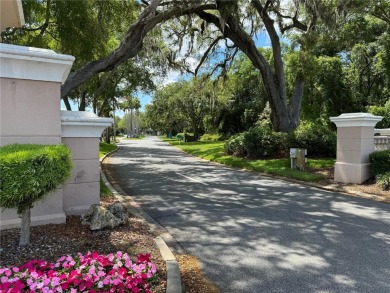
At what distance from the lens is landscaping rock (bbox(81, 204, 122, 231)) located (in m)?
5.10

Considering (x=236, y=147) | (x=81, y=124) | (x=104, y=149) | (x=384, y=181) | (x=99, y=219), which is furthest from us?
(x=104, y=149)

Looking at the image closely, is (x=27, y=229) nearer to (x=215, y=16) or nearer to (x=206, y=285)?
(x=206, y=285)

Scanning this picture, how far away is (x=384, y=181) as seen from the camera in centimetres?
943

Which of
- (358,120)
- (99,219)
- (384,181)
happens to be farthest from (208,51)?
(99,219)

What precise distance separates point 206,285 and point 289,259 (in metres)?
1.32

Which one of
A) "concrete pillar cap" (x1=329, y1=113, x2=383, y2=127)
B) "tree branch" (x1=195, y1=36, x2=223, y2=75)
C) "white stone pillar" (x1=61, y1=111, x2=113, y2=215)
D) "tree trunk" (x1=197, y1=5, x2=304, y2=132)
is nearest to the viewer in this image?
"white stone pillar" (x1=61, y1=111, x2=113, y2=215)

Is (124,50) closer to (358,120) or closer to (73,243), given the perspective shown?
(358,120)

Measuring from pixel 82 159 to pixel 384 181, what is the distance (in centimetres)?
802

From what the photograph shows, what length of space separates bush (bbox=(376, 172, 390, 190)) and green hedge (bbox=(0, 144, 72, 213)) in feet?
28.3

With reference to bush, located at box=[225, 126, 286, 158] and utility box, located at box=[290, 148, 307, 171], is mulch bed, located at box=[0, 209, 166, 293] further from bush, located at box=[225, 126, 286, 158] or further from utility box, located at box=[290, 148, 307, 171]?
bush, located at box=[225, 126, 286, 158]

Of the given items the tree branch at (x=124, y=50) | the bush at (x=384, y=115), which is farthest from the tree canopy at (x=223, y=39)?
the bush at (x=384, y=115)

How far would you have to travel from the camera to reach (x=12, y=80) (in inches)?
185

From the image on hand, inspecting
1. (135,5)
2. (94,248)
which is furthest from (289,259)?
(135,5)

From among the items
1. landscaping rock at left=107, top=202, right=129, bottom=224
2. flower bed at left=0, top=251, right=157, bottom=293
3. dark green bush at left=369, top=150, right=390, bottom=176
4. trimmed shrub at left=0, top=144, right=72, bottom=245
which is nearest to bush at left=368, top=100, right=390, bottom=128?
dark green bush at left=369, top=150, right=390, bottom=176
